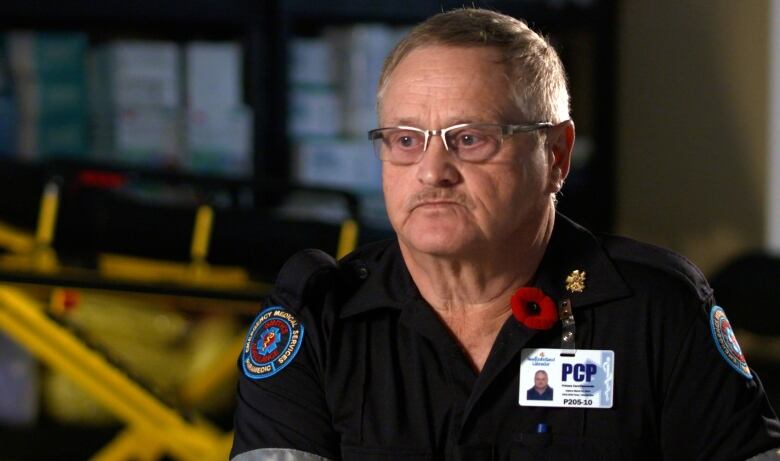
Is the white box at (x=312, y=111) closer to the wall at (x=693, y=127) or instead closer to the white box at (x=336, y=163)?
the white box at (x=336, y=163)

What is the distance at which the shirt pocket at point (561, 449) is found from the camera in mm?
1233

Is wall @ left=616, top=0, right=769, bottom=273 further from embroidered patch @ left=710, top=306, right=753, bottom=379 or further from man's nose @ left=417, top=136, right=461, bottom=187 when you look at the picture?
man's nose @ left=417, top=136, right=461, bottom=187

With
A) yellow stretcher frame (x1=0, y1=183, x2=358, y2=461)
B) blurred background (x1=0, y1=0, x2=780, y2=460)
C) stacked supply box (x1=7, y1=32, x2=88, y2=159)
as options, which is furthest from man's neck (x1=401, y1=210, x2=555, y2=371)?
stacked supply box (x1=7, y1=32, x2=88, y2=159)

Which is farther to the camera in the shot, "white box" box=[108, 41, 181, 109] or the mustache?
"white box" box=[108, 41, 181, 109]

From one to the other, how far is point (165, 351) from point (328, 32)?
3.51 ft

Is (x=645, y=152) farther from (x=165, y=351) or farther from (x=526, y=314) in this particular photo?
(x=526, y=314)

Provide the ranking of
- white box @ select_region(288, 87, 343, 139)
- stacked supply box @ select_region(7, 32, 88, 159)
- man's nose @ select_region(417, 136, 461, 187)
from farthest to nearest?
1. white box @ select_region(288, 87, 343, 139)
2. stacked supply box @ select_region(7, 32, 88, 159)
3. man's nose @ select_region(417, 136, 461, 187)

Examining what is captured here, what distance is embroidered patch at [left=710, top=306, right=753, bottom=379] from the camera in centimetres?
125

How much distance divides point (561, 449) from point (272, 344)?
0.97 ft

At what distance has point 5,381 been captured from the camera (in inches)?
119

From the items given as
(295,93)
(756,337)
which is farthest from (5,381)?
(756,337)

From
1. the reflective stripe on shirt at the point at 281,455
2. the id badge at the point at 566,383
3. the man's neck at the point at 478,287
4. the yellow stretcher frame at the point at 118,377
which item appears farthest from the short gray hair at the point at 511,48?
the yellow stretcher frame at the point at 118,377

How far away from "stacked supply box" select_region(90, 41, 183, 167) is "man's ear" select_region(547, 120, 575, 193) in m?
2.34

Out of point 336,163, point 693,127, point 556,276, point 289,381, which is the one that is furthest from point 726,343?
point 693,127
